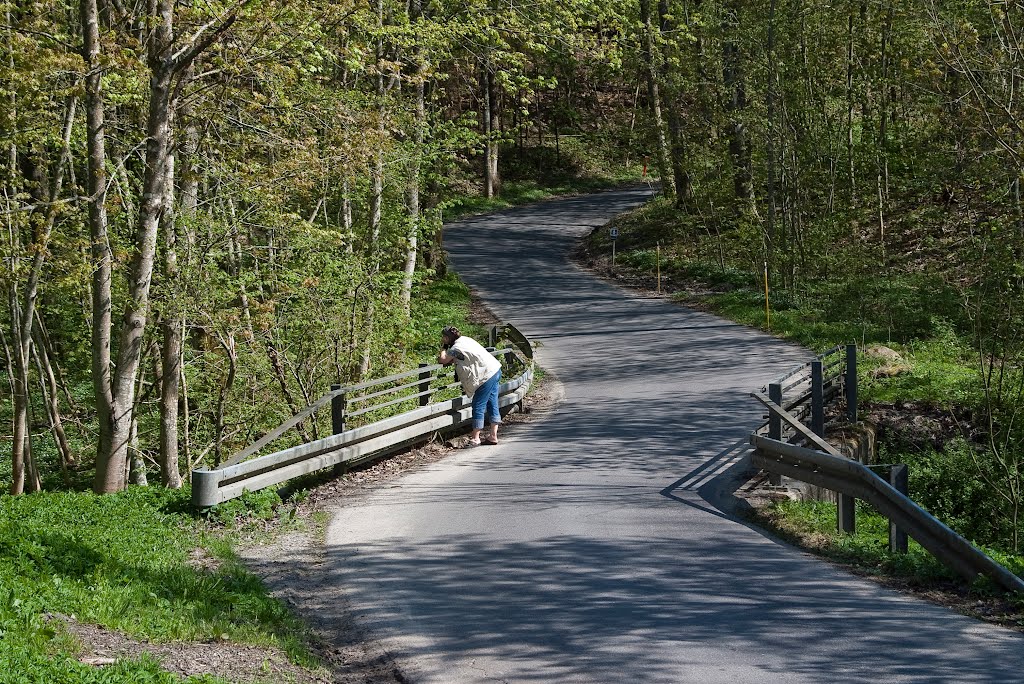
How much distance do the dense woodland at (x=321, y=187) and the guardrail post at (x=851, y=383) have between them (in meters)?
1.69

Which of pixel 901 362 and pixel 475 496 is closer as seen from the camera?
pixel 475 496

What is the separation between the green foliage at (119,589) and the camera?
252 inches

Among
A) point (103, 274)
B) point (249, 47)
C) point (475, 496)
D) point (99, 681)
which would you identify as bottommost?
point (475, 496)

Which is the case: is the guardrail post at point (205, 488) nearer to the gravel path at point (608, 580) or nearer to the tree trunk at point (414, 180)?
the gravel path at point (608, 580)

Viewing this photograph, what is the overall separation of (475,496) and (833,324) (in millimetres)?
15650

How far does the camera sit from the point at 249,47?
42.9ft

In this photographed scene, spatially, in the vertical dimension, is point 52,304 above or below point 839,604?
above

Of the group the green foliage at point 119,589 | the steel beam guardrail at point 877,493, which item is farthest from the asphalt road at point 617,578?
the green foliage at point 119,589

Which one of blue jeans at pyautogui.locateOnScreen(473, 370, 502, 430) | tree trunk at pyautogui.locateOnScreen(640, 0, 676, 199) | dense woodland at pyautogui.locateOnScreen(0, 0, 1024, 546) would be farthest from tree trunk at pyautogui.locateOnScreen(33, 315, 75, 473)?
tree trunk at pyautogui.locateOnScreen(640, 0, 676, 199)

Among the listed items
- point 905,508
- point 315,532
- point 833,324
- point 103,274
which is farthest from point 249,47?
point 833,324

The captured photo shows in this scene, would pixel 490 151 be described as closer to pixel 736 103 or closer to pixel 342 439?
pixel 736 103

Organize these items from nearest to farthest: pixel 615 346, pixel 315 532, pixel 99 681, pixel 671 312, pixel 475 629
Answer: pixel 99 681, pixel 475 629, pixel 315 532, pixel 615 346, pixel 671 312

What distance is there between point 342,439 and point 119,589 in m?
4.99

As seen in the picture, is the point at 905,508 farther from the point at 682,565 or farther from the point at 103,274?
the point at 103,274
